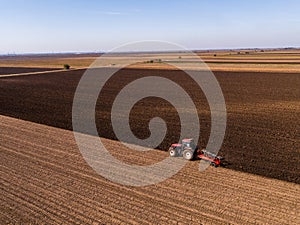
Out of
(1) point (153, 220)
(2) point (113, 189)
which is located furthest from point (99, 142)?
(1) point (153, 220)

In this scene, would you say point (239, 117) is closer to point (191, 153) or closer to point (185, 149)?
point (185, 149)

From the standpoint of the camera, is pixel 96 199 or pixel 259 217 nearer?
pixel 259 217

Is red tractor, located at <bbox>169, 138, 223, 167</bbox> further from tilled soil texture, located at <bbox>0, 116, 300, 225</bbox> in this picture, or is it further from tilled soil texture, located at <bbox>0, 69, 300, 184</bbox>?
tilled soil texture, located at <bbox>0, 69, 300, 184</bbox>

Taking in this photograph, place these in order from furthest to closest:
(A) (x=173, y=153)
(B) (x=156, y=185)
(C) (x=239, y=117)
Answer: (C) (x=239, y=117) → (A) (x=173, y=153) → (B) (x=156, y=185)

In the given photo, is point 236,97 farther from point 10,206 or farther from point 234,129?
point 10,206

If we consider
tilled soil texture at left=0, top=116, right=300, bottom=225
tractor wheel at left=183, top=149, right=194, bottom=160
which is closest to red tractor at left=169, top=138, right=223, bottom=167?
tractor wheel at left=183, top=149, right=194, bottom=160

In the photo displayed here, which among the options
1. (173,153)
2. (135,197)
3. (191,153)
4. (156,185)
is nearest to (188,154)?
(191,153)
